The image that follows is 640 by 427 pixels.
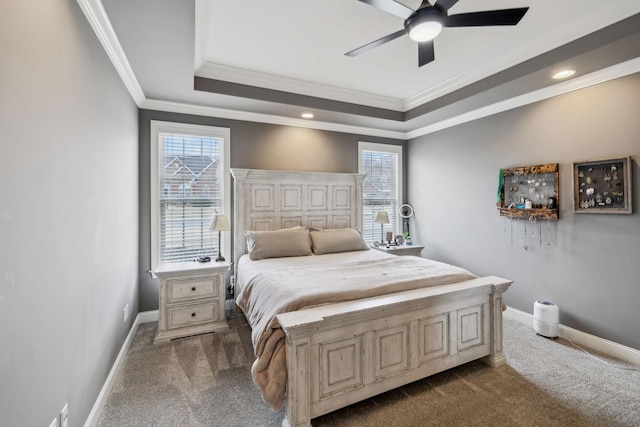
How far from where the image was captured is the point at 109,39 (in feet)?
6.65

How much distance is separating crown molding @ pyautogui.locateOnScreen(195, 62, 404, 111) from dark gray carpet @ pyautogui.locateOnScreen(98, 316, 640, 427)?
2847mm

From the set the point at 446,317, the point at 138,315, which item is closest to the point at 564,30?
the point at 446,317

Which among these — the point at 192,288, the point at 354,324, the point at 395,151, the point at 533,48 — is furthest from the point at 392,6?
the point at 395,151

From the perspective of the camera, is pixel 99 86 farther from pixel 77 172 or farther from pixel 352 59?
pixel 352 59

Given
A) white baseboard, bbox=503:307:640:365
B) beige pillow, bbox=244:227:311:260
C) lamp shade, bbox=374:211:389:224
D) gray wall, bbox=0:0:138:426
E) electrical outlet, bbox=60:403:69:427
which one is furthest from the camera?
lamp shade, bbox=374:211:389:224

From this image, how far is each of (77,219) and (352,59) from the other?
2.72 meters

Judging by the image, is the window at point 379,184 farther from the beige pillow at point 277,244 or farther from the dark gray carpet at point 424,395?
the dark gray carpet at point 424,395

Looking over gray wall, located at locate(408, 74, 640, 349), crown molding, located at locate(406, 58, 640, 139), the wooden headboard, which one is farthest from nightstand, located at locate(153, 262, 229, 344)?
crown molding, located at locate(406, 58, 640, 139)

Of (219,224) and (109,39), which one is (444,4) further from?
(219,224)

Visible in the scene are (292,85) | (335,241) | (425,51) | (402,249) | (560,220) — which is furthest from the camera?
(402,249)

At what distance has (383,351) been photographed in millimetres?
1955

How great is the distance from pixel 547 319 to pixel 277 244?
2.90 m

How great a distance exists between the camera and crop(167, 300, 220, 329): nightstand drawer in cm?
294

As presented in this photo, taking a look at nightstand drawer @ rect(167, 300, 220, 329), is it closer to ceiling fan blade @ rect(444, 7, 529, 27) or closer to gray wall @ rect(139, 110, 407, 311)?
gray wall @ rect(139, 110, 407, 311)
